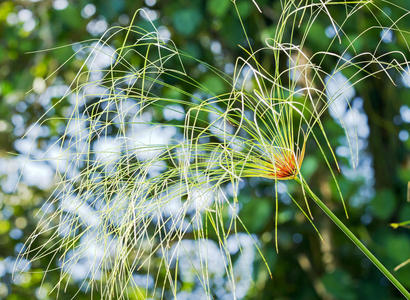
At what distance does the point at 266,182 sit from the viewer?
3.51 ft

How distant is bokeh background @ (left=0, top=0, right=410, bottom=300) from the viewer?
95 cm

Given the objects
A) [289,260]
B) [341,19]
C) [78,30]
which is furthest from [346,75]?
[78,30]

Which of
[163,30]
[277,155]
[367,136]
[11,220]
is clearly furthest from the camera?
[11,220]

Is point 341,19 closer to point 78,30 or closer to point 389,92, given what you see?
point 389,92

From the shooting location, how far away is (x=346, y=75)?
0.91 meters

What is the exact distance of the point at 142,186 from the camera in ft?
1.32

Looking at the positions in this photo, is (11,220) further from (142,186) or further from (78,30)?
(142,186)

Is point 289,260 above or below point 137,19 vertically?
below

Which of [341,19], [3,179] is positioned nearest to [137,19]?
[341,19]

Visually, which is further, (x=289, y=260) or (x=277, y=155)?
(x=289, y=260)

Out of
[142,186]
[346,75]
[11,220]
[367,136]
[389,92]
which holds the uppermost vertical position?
[142,186]

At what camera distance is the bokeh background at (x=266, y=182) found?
95 cm

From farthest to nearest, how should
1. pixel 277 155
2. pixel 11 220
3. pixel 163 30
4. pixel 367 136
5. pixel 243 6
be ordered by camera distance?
pixel 11 220
pixel 367 136
pixel 163 30
pixel 243 6
pixel 277 155

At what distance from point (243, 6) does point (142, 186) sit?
565mm
